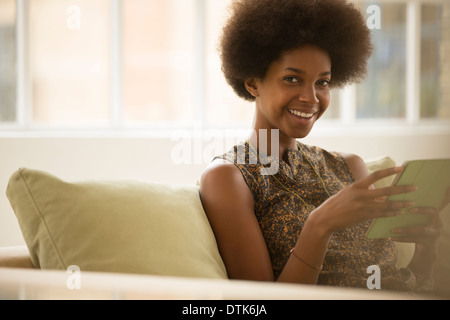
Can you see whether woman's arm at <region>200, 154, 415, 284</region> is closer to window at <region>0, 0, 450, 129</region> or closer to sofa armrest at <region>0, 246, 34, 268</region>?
sofa armrest at <region>0, 246, 34, 268</region>

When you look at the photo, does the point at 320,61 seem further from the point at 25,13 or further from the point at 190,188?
the point at 25,13

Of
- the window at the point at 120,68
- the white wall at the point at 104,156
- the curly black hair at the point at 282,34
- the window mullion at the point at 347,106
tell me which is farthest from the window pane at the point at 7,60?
the curly black hair at the point at 282,34

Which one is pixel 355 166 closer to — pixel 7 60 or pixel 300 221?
pixel 300 221

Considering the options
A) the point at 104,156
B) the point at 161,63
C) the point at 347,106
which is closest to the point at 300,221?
the point at 104,156

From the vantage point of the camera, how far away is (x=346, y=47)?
1.70 m

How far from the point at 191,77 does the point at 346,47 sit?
2732 millimetres

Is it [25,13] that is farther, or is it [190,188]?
[25,13]

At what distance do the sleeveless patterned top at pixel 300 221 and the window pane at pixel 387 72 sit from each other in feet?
11.2

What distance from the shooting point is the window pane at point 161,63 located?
4.25 metres

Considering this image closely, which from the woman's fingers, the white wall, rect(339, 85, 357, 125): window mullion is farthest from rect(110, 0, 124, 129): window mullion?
the woman's fingers

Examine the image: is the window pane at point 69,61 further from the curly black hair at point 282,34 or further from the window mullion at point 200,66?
the curly black hair at point 282,34

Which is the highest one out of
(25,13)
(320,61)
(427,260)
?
(25,13)
